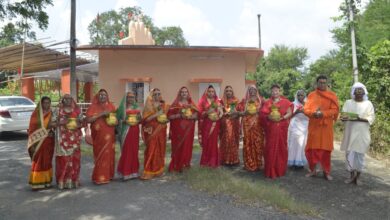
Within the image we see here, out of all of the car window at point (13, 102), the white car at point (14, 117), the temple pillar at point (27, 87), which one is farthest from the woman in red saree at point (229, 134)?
the temple pillar at point (27, 87)

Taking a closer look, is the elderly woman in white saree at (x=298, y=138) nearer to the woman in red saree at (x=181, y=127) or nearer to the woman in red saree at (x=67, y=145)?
the woman in red saree at (x=181, y=127)

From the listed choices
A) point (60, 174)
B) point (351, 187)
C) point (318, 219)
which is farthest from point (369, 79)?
point (60, 174)

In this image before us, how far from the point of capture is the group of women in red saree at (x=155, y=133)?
6.12 meters

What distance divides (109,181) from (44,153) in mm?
1176

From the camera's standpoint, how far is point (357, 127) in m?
6.57

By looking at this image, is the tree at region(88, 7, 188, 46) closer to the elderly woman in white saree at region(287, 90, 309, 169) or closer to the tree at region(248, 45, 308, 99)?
the tree at region(248, 45, 308, 99)

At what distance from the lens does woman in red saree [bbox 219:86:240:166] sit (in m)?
7.77

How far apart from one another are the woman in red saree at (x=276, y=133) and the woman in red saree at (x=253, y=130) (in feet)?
0.78

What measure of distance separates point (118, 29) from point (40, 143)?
4831cm

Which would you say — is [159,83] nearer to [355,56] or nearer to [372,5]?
[355,56]

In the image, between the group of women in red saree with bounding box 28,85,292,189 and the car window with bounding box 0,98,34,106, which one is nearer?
the group of women in red saree with bounding box 28,85,292,189

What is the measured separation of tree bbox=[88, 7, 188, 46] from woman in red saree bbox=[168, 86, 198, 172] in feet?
148

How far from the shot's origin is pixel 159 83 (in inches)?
529

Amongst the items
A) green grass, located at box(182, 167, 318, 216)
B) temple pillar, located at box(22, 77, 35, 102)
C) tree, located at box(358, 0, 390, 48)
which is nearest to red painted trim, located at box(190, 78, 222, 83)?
green grass, located at box(182, 167, 318, 216)
